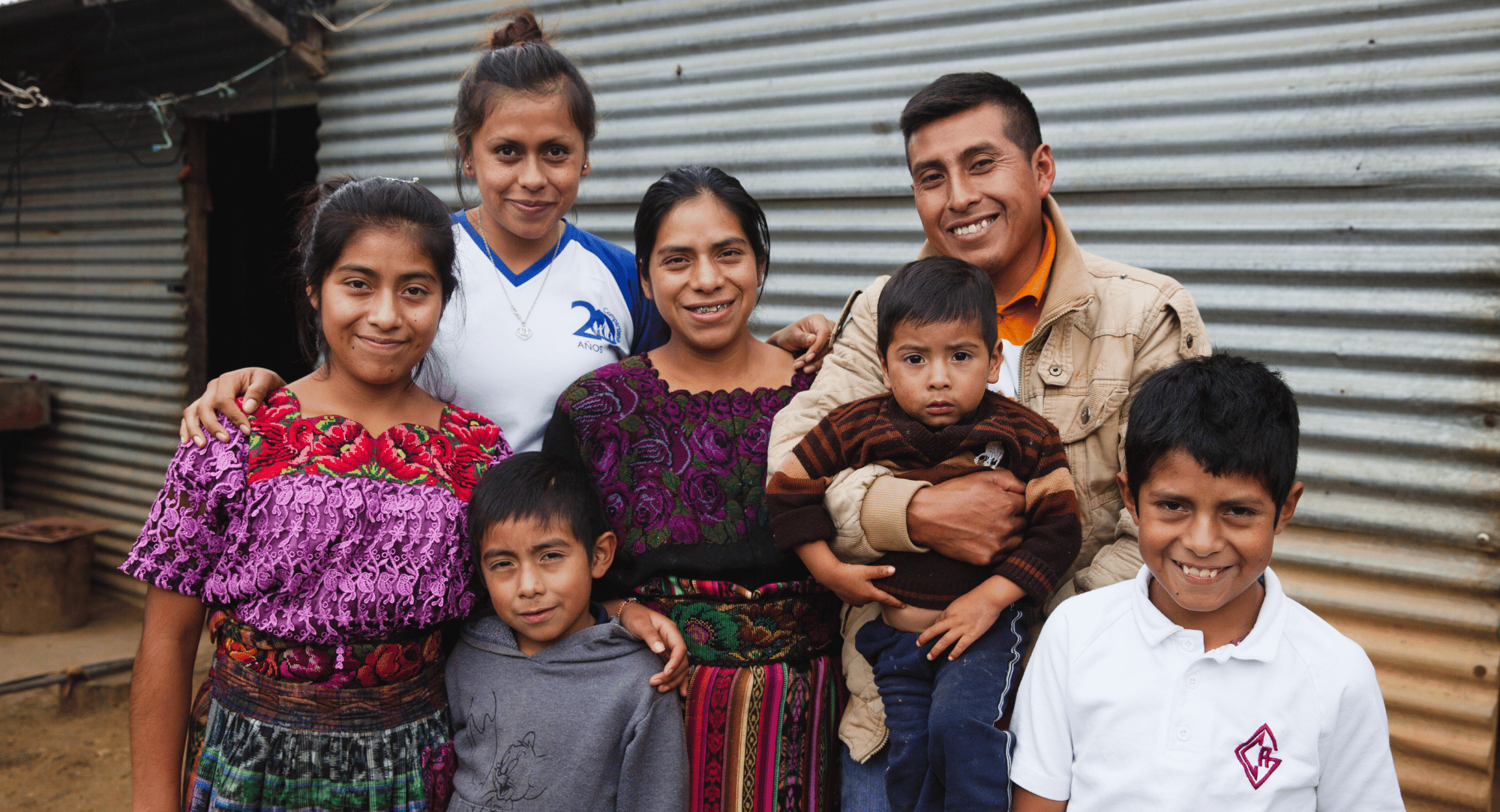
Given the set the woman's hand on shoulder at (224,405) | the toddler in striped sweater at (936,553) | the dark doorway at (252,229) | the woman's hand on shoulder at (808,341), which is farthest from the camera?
the dark doorway at (252,229)

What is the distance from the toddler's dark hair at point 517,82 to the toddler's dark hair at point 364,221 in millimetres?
354

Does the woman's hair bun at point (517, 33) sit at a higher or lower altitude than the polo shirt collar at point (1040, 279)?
higher

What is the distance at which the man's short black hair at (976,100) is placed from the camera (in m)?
2.07

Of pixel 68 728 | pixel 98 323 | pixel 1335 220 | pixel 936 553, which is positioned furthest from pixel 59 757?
pixel 1335 220

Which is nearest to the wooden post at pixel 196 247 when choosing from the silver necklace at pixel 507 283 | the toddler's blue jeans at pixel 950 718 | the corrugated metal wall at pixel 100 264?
the corrugated metal wall at pixel 100 264

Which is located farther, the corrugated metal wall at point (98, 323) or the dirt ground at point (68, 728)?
the corrugated metal wall at point (98, 323)

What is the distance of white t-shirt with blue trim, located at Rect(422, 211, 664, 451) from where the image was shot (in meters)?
2.38

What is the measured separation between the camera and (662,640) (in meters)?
1.99

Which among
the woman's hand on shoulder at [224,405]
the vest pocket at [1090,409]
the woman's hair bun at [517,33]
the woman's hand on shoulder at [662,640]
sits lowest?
the woman's hand on shoulder at [662,640]

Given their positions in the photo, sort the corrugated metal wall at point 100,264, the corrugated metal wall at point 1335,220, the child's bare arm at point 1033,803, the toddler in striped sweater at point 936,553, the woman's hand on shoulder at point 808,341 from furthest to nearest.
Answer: the corrugated metal wall at point 100,264 → the corrugated metal wall at point 1335,220 → the woman's hand on shoulder at point 808,341 → the toddler in striped sweater at point 936,553 → the child's bare arm at point 1033,803

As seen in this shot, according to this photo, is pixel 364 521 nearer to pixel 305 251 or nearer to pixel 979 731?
pixel 305 251

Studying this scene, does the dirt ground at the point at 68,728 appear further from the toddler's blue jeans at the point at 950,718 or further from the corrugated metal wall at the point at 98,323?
the toddler's blue jeans at the point at 950,718

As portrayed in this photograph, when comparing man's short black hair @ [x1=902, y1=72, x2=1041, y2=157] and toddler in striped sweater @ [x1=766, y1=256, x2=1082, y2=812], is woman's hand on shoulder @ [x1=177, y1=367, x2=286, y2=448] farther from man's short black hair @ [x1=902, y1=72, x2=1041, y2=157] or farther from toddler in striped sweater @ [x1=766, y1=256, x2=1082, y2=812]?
man's short black hair @ [x1=902, y1=72, x2=1041, y2=157]

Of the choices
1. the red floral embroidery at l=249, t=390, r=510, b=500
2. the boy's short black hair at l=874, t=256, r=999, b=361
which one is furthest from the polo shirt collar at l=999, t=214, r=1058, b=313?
the red floral embroidery at l=249, t=390, r=510, b=500
